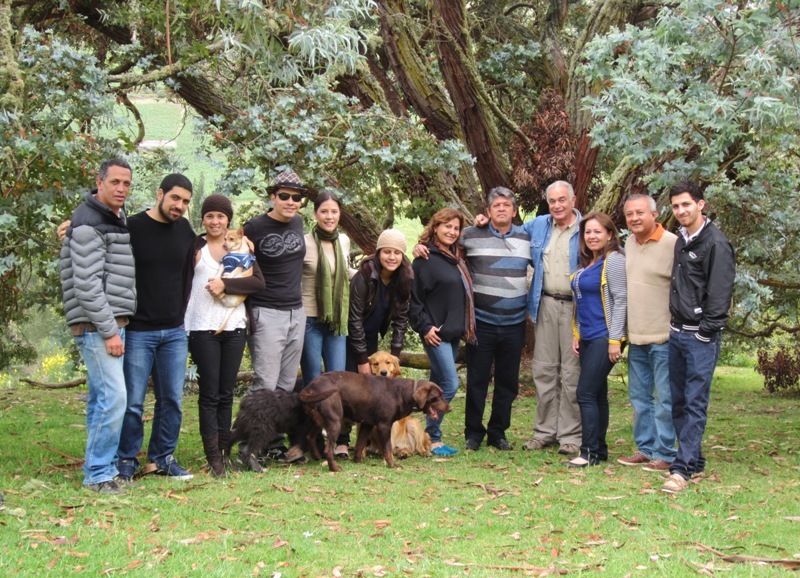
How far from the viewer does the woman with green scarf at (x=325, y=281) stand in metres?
7.35

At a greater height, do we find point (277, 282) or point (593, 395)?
point (277, 282)

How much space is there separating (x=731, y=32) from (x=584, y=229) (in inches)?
74.2

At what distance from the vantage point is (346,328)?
7.48 m

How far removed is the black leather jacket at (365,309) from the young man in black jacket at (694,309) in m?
2.31

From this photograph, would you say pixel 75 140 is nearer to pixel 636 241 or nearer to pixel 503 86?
pixel 636 241

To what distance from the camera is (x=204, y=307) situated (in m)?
6.53

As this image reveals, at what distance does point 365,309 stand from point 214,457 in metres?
1.84

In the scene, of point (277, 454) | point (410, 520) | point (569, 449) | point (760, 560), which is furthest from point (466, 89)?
point (760, 560)

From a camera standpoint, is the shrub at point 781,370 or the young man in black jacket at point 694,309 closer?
the young man in black jacket at point 694,309

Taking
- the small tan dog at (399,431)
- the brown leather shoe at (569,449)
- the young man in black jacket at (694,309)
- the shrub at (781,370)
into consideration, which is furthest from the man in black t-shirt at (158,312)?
the shrub at (781,370)

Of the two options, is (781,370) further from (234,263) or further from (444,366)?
(234,263)

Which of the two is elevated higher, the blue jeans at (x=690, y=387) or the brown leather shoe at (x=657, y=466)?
the blue jeans at (x=690, y=387)

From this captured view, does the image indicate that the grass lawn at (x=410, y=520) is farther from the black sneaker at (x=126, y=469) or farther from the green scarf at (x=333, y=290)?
the green scarf at (x=333, y=290)

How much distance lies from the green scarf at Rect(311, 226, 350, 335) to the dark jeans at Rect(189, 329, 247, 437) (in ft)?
2.84
